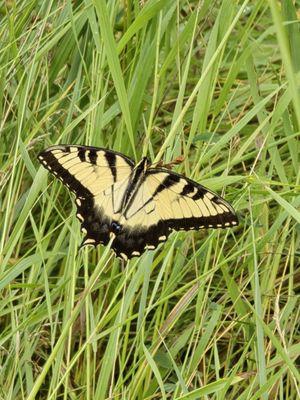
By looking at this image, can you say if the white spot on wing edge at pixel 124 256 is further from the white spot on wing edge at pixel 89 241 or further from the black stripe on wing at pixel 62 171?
the black stripe on wing at pixel 62 171

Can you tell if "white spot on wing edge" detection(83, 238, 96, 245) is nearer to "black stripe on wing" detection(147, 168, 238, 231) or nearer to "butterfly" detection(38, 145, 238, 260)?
"butterfly" detection(38, 145, 238, 260)

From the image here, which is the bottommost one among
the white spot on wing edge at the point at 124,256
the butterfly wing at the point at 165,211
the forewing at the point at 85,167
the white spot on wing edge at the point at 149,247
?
the white spot on wing edge at the point at 124,256

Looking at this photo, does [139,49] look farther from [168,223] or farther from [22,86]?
[168,223]

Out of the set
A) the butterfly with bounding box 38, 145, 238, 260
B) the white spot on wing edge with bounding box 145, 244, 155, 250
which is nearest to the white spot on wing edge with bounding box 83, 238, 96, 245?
the butterfly with bounding box 38, 145, 238, 260

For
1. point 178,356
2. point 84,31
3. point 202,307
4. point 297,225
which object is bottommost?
point 178,356

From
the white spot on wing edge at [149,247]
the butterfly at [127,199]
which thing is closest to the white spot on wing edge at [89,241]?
the butterfly at [127,199]

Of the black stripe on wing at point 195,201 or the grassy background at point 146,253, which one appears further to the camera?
the grassy background at point 146,253

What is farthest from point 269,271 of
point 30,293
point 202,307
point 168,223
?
point 30,293
